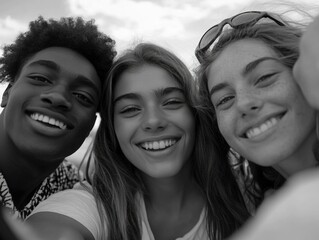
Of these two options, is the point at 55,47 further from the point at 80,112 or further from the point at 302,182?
the point at 302,182

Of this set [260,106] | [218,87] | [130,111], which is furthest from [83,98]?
[260,106]

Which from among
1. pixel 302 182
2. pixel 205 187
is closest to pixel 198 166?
pixel 205 187

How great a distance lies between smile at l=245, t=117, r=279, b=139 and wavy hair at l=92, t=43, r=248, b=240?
1.61 ft

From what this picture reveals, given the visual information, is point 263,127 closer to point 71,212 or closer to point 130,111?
point 130,111

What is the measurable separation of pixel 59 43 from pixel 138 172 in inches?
43.7

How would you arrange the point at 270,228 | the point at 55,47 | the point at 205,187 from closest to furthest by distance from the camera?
1. the point at 270,228
2. the point at 205,187
3. the point at 55,47

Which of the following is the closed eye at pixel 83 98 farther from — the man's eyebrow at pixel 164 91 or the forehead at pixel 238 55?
the forehead at pixel 238 55

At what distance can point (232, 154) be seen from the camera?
7.68 feet

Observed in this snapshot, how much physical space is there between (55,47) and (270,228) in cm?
228

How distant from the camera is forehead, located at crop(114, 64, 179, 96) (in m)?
2.10

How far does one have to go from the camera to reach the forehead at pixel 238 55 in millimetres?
1699

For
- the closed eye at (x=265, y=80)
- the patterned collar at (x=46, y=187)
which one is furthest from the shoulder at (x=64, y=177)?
the closed eye at (x=265, y=80)

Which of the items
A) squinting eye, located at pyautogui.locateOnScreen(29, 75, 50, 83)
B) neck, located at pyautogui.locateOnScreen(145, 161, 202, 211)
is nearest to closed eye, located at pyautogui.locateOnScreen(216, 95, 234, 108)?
neck, located at pyautogui.locateOnScreen(145, 161, 202, 211)

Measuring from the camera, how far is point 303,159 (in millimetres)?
1645
